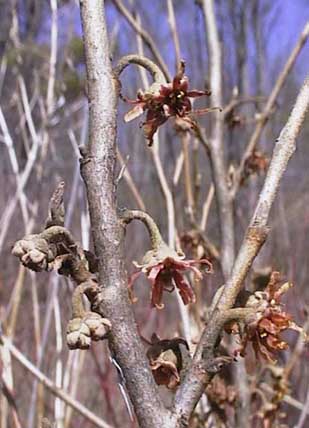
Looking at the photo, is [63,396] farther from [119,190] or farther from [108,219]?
[119,190]

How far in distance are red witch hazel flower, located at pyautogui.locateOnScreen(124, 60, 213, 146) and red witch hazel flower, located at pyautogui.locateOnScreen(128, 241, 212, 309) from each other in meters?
0.10

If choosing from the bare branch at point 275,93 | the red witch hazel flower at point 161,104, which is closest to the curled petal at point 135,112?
the red witch hazel flower at point 161,104

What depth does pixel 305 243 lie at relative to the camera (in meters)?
4.23

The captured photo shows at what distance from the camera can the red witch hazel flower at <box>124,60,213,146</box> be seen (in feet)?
2.06

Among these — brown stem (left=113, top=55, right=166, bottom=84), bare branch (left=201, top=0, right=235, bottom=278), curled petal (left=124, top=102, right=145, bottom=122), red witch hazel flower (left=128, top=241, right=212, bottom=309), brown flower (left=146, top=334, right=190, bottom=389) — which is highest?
bare branch (left=201, top=0, right=235, bottom=278)

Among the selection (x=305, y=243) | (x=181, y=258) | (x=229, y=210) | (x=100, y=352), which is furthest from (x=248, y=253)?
(x=305, y=243)

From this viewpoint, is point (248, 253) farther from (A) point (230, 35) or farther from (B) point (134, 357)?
(A) point (230, 35)

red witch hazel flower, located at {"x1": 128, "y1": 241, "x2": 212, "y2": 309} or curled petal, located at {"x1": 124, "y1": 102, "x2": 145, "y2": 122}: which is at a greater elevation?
curled petal, located at {"x1": 124, "y1": 102, "x2": 145, "y2": 122}

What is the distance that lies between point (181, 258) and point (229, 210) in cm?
68

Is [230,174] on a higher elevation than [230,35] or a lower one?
lower

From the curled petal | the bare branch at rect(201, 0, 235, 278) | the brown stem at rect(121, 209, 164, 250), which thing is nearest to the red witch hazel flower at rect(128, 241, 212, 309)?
the brown stem at rect(121, 209, 164, 250)

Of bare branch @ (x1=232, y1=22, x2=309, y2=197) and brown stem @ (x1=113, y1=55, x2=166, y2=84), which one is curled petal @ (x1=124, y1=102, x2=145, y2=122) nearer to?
brown stem @ (x1=113, y1=55, x2=166, y2=84)

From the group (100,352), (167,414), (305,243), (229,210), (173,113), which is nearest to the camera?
(167,414)

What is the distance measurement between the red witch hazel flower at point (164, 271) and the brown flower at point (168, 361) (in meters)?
0.03
